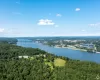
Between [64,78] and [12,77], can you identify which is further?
[12,77]

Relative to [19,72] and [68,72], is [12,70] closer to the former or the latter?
[19,72]

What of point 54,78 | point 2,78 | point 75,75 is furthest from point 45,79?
point 2,78

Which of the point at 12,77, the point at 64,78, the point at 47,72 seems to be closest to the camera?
the point at 64,78

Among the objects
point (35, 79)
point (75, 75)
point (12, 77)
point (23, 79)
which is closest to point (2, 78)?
point (12, 77)

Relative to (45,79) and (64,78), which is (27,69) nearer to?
(45,79)

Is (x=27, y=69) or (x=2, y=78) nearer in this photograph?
(x=2, y=78)

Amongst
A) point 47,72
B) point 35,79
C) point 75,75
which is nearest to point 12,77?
point 35,79

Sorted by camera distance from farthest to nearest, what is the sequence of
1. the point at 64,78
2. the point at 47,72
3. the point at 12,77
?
the point at 47,72, the point at 12,77, the point at 64,78
